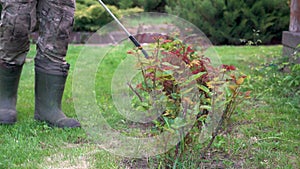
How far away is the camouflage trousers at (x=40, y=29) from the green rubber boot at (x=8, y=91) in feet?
0.21

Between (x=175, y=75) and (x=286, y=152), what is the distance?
97 centimetres

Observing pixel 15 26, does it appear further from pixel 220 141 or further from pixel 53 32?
pixel 220 141

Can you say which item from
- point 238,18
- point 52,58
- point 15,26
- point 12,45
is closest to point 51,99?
point 52,58

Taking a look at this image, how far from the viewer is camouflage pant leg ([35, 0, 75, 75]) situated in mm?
3348

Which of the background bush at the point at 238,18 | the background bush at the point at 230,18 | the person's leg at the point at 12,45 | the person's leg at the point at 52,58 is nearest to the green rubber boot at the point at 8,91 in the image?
the person's leg at the point at 12,45

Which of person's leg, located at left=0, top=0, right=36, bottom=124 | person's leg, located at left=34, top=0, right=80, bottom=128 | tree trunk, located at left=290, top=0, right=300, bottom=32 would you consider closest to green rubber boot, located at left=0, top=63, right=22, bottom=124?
person's leg, located at left=0, top=0, right=36, bottom=124

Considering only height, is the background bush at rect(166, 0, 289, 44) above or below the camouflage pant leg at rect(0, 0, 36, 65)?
below

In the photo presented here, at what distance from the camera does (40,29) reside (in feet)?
11.2

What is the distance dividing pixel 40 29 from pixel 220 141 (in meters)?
1.37

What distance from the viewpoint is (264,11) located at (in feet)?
29.7

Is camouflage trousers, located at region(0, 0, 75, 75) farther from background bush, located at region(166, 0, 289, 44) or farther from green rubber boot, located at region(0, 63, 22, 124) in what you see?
background bush, located at region(166, 0, 289, 44)

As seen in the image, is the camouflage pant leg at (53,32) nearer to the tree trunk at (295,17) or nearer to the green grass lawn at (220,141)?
the green grass lawn at (220,141)

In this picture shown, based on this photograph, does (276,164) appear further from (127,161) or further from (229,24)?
(229,24)

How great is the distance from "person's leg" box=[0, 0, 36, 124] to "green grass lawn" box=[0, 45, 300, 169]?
0.16 meters
